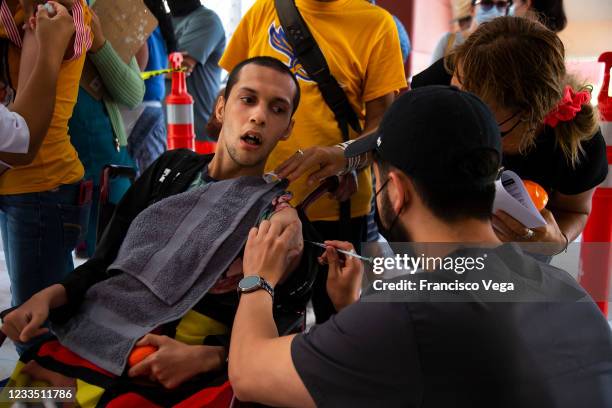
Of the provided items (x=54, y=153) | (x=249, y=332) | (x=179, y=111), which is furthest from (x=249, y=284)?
(x=179, y=111)

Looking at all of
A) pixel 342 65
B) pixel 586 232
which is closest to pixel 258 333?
pixel 342 65

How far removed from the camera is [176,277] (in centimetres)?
160

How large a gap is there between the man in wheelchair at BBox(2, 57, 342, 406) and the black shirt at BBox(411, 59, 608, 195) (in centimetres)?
72

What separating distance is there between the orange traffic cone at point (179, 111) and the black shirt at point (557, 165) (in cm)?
227

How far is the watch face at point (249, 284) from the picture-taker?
127cm

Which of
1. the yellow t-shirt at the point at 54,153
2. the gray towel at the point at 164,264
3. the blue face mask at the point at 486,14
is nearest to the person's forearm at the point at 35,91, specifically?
the yellow t-shirt at the point at 54,153

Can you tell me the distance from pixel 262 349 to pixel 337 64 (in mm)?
1300

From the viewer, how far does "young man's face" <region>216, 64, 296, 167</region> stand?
187 cm

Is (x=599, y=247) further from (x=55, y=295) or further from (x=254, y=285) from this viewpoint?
(x=55, y=295)

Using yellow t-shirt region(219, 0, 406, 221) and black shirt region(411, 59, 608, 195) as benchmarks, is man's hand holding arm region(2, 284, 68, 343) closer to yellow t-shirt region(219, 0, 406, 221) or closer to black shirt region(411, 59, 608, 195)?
yellow t-shirt region(219, 0, 406, 221)

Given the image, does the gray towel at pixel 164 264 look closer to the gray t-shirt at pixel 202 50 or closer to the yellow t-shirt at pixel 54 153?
the yellow t-shirt at pixel 54 153

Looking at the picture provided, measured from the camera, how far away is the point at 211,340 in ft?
4.86

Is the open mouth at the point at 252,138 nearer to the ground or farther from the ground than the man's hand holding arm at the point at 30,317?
farther from the ground

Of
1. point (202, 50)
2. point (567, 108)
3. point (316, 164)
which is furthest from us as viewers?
point (202, 50)
